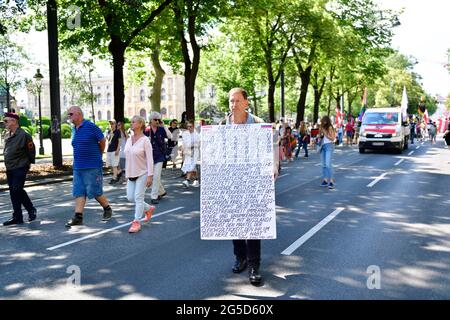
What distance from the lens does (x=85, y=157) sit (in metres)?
7.94

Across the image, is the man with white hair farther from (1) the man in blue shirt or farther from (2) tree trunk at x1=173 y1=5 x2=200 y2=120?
(2) tree trunk at x1=173 y1=5 x2=200 y2=120

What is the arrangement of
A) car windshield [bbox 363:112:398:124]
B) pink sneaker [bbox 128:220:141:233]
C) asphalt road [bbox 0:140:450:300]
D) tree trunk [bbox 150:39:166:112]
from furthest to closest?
tree trunk [bbox 150:39:166:112] → car windshield [bbox 363:112:398:124] → pink sneaker [bbox 128:220:141:233] → asphalt road [bbox 0:140:450:300]

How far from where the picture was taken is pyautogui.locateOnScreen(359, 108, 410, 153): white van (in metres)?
24.5

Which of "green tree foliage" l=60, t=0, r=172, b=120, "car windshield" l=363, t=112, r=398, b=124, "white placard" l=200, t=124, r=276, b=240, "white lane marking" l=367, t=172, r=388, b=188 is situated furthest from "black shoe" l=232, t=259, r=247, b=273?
"car windshield" l=363, t=112, r=398, b=124

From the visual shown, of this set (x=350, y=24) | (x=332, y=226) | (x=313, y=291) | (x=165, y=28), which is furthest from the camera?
(x=350, y=24)

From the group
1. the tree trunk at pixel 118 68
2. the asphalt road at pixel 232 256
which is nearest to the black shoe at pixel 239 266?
the asphalt road at pixel 232 256

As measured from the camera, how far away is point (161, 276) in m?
5.24

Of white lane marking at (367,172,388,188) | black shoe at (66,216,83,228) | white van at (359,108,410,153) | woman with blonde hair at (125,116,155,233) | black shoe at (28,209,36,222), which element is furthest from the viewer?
white van at (359,108,410,153)

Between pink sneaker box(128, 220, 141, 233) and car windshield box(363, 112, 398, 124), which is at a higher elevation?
car windshield box(363, 112, 398, 124)

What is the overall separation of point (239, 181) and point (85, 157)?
3.77 metres

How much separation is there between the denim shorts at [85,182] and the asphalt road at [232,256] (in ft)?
1.91

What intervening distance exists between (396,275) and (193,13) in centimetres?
1702
